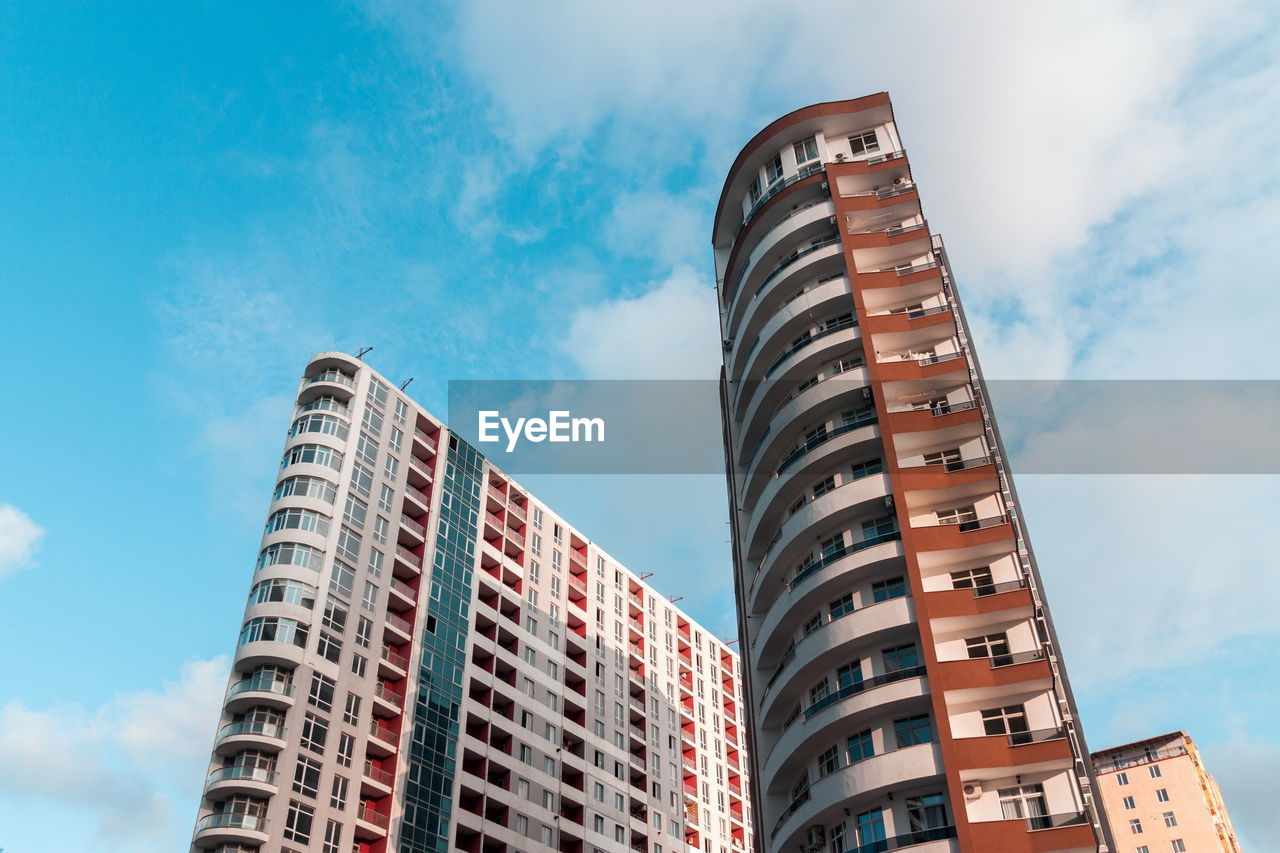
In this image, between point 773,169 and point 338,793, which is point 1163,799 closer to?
point 773,169

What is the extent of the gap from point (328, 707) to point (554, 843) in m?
19.9

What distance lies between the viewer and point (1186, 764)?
94625mm

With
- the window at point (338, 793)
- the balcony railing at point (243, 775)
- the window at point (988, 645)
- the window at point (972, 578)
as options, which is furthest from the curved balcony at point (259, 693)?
the window at point (988, 645)

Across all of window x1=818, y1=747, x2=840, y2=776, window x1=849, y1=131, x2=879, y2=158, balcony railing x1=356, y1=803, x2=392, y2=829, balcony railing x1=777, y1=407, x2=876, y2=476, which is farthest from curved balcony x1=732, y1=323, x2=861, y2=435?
balcony railing x1=356, y1=803, x2=392, y2=829

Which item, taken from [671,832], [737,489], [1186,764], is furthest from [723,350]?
[1186,764]

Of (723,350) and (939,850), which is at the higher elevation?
(723,350)

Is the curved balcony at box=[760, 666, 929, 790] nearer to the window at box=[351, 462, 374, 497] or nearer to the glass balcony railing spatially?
the window at box=[351, 462, 374, 497]

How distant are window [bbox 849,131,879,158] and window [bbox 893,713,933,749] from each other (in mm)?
32977

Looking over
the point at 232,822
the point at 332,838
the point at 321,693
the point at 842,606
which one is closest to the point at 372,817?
the point at 332,838

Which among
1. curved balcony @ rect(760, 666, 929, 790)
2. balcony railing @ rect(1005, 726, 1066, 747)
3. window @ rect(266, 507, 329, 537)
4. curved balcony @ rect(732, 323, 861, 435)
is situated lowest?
balcony railing @ rect(1005, 726, 1066, 747)

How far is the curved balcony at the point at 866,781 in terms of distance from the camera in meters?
39.8

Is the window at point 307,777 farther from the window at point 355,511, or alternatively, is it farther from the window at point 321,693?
the window at point 355,511

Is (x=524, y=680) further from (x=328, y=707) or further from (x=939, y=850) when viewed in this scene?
(x=939, y=850)

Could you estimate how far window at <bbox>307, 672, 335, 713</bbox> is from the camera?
63500 mm
